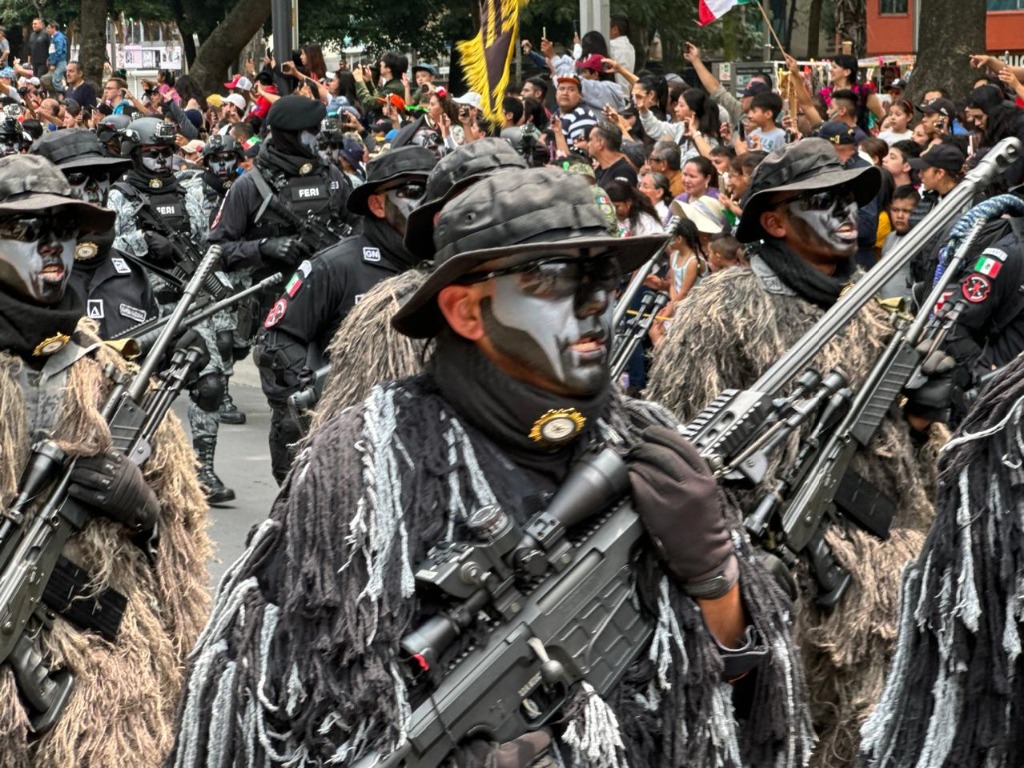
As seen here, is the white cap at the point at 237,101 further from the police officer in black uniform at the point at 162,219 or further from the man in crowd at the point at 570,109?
the man in crowd at the point at 570,109

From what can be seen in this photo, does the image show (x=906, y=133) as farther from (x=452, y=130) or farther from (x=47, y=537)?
(x=47, y=537)

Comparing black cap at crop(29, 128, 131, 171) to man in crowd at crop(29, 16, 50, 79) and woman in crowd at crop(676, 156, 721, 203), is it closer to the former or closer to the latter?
woman in crowd at crop(676, 156, 721, 203)

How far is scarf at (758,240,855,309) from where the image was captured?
548cm

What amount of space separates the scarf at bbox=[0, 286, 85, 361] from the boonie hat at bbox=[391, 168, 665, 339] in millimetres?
2037

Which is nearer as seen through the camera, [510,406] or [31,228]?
[510,406]

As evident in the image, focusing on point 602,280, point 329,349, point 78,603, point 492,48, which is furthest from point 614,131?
point 602,280

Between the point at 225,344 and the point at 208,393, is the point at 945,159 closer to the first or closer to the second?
the point at 208,393

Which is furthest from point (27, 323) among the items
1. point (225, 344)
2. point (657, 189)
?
point (225, 344)

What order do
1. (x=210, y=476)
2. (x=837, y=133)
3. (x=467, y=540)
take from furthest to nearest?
1. (x=837, y=133)
2. (x=210, y=476)
3. (x=467, y=540)

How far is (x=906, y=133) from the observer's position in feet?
41.8

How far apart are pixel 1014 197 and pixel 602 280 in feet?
13.3

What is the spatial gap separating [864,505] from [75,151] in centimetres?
501

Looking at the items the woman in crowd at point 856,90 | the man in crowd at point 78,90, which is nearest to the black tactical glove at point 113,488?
the woman in crowd at point 856,90

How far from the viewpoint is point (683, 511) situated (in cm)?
295
